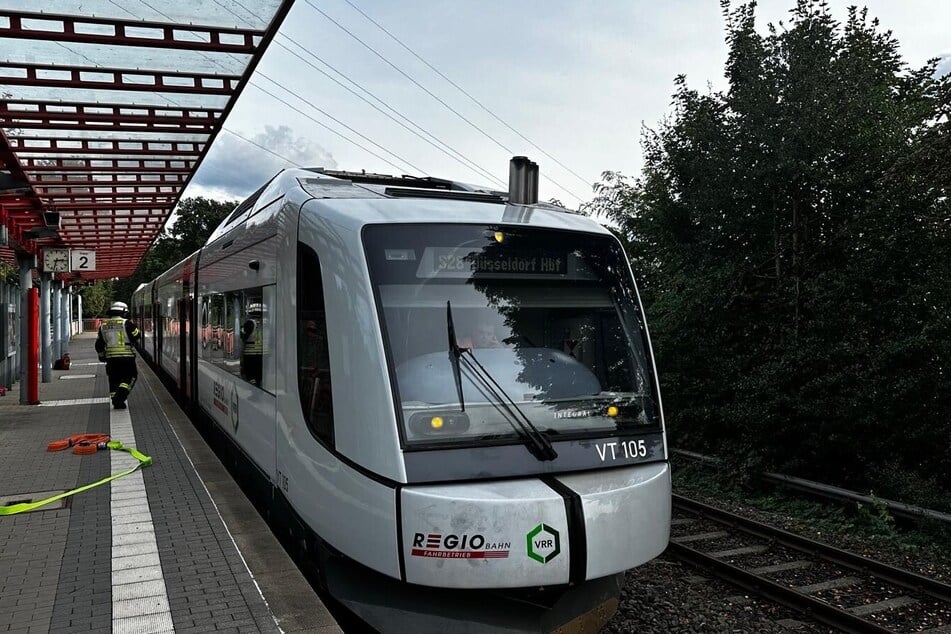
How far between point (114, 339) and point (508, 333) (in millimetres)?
10490

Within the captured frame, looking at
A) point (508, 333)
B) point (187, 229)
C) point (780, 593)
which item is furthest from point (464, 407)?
point (187, 229)

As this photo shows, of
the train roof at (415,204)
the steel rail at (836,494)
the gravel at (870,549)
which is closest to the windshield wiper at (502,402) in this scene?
the train roof at (415,204)

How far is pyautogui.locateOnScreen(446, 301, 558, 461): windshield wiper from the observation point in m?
4.21

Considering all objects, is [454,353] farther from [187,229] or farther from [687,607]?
[187,229]

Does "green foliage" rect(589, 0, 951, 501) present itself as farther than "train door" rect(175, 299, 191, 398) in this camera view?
No

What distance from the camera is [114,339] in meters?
12.8

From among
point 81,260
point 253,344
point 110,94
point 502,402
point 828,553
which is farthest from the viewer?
point 81,260

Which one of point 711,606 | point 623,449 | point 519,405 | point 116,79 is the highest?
point 116,79

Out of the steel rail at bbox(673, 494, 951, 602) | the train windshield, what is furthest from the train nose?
the steel rail at bbox(673, 494, 951, 602)

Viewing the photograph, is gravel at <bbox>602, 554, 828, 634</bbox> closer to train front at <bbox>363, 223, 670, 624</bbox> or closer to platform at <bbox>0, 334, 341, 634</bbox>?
train front at <bbox>363, 223, 670, 624</bbox>

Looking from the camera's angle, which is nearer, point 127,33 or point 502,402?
point 502,402

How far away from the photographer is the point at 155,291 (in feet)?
64.8

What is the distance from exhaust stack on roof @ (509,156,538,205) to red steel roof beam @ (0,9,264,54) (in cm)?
376

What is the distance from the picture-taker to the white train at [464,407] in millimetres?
3896
